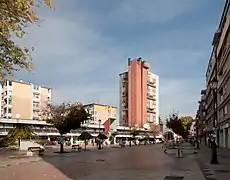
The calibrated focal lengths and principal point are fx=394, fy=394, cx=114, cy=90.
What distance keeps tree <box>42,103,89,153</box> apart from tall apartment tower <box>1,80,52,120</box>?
66.3 meters

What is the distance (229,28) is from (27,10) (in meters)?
42.7

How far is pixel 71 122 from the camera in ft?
173

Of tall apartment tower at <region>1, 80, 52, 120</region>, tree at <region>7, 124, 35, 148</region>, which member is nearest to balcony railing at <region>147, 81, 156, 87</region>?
tall apartment tower at <region>1, 80, 52, 120</region>

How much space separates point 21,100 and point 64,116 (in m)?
77.9

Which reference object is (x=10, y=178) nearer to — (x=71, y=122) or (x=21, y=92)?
(x=71, y=122)

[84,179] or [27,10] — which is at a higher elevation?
[27,10]

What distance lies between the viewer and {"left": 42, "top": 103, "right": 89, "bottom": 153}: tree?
52.6 meters

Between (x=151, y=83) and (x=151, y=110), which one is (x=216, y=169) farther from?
(x=151, y=110)

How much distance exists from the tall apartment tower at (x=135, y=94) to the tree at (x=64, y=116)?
4268 inches

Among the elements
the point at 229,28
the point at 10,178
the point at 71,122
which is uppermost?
the point at 229,28

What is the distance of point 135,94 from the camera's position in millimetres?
163500

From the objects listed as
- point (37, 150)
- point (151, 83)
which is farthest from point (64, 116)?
point (151, 83)

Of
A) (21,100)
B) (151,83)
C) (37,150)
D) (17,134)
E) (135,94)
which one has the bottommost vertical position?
(37,150)

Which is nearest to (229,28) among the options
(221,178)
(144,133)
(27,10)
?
(221,178)
